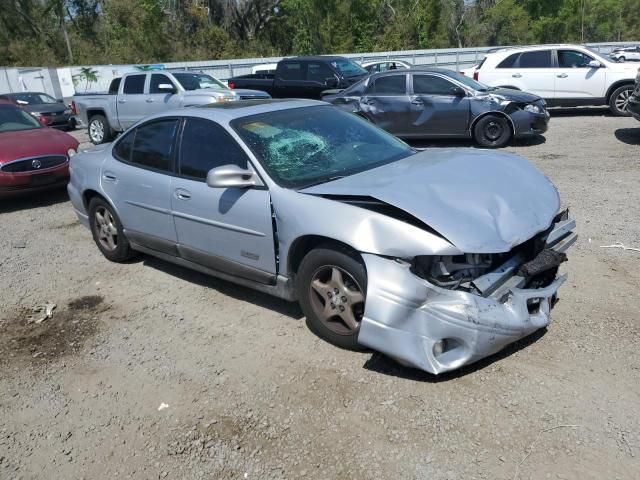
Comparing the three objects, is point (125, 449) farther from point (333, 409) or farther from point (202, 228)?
point (202, 228)

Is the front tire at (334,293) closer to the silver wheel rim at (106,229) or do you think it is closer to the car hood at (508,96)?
the silver wheel rim at (106,229)

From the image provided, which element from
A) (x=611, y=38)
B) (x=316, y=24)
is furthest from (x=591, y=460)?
(x=611, y=38)

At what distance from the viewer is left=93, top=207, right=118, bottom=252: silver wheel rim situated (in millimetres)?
5711

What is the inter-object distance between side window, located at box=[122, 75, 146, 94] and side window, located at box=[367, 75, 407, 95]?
5785 mm

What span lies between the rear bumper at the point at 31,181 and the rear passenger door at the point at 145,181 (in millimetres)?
3294

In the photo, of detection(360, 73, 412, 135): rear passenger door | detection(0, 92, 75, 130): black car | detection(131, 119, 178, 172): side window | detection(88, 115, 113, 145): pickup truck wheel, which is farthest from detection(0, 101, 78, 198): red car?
detection(0, 92, 75, 130): black car

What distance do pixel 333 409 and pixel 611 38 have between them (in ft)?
193

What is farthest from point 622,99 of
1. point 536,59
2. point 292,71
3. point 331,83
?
point 292,71

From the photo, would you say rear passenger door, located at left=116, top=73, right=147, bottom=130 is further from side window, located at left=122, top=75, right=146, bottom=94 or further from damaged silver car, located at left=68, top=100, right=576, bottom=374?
damaged silver car, located at left=68, top=100, right=576, bottom=374

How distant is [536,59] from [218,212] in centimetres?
1141

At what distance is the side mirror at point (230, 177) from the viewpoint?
3920 millimetres

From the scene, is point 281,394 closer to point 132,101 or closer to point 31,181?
point 31,181

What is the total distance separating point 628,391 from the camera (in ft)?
10.4

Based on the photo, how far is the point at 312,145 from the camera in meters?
4.36
